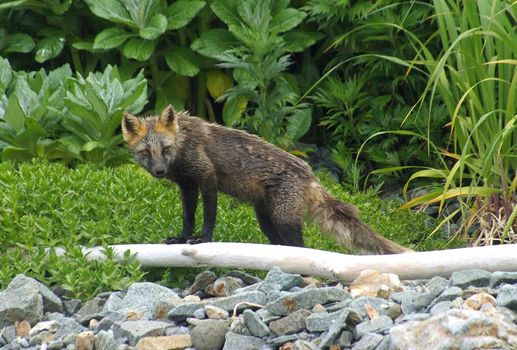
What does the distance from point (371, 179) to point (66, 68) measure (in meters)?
3.05

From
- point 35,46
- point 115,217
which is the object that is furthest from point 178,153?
point 35,46

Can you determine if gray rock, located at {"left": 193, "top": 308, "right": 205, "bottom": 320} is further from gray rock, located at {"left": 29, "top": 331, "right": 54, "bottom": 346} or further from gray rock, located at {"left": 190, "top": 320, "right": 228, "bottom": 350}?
gray rock, located at {"left": 29, "top": 331, "right": 54, "bottom": 346}

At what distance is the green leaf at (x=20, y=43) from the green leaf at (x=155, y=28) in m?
1.22

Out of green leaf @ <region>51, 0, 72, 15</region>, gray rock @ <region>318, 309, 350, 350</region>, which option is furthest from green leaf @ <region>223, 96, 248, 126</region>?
gray rock @ <region>318, 309, 350, 350</region>

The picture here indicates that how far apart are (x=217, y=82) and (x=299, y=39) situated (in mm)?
913

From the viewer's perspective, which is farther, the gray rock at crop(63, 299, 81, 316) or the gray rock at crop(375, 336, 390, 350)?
the gray rock at crop(63, 299, 81, 316)

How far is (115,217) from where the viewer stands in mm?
7117

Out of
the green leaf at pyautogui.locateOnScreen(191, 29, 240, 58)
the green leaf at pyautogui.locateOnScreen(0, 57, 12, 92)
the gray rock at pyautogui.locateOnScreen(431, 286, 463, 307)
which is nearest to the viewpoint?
the gray rock at pyautogui.locateOnScreen(431, 286, 463, 307)

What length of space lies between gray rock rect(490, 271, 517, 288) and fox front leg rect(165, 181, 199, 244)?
228 centimetres

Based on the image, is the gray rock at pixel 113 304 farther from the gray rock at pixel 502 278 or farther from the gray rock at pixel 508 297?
the gray rock at pixel 508 297

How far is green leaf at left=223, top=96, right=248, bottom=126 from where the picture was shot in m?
9.61

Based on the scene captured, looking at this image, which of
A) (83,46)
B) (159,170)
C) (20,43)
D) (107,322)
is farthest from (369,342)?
(20,43)

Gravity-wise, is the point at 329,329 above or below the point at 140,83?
below

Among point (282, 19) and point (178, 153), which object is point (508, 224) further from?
point (282, 19)
